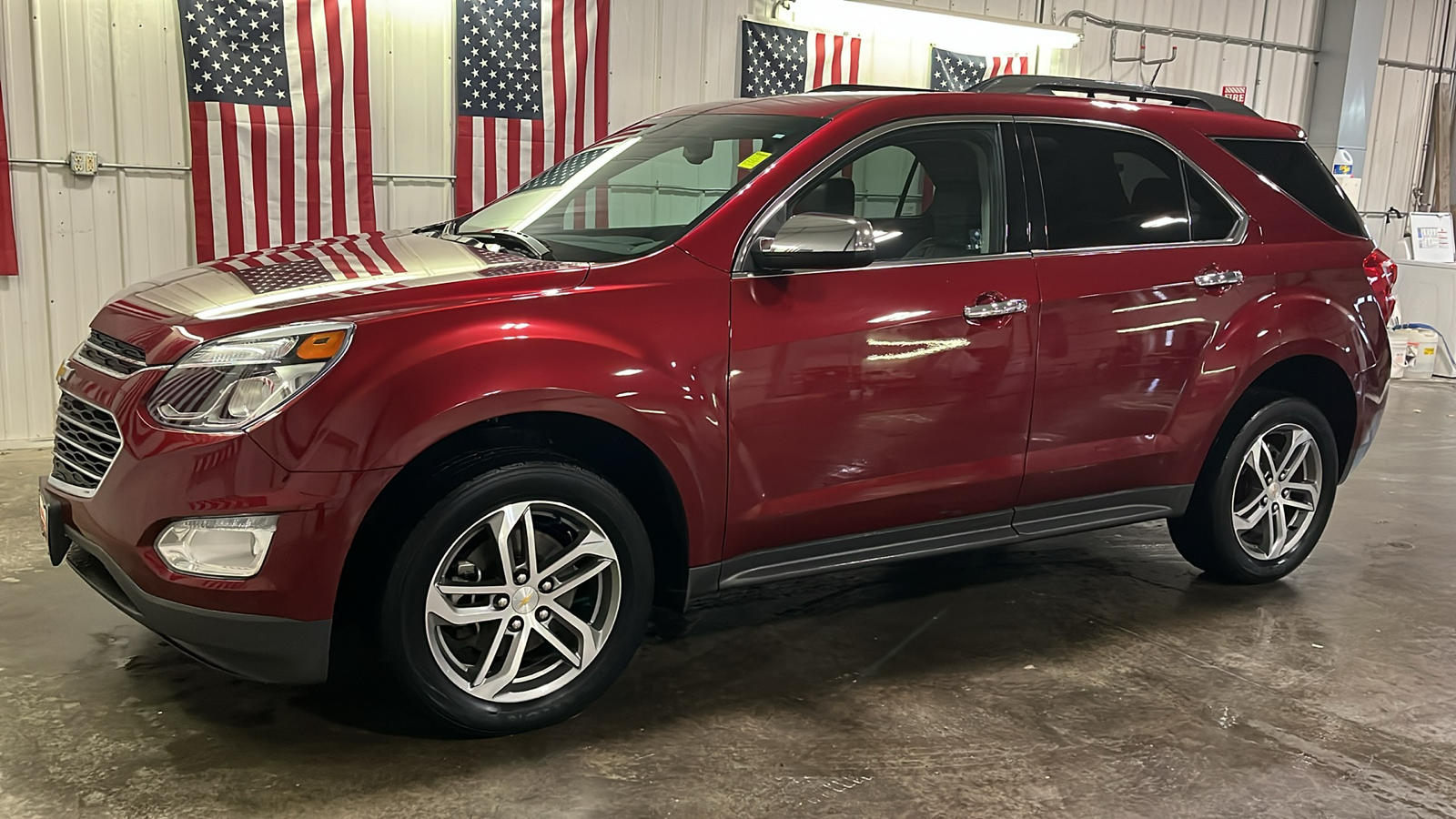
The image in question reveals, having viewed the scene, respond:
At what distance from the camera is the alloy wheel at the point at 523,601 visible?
2.68 m

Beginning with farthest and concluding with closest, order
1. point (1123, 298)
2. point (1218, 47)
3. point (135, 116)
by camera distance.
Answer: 1. point (1218, 47)
2. point (135, 116)
3. point (1123, 298)

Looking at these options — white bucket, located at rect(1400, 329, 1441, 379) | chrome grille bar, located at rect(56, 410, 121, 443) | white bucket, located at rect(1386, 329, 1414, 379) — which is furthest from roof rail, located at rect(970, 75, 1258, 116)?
white bucket, located at rect(1400, 329, 1441, 379)

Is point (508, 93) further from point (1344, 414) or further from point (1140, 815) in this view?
point (1140, 815)

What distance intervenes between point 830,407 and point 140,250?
4.77m

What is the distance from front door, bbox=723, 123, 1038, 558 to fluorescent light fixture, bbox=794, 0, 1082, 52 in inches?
203

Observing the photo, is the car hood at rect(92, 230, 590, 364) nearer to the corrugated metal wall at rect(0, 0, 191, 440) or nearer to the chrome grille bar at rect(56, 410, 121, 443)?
the chrome grille bar at rect(56, 410, 121, 443)

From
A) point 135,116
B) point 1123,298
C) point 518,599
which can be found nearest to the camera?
point 518,599

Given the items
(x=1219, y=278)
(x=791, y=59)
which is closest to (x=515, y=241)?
(x=1219, y=278)

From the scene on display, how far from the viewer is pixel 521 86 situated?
7.05m

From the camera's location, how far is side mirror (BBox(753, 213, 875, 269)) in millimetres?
2924

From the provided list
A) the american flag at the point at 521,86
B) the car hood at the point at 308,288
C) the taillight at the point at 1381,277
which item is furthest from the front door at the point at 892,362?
the american flag at the point at 521,86

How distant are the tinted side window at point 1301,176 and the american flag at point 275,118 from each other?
4.78 metres

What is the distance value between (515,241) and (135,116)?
3.99m

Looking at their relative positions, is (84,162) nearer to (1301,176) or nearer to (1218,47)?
(1301,176)
